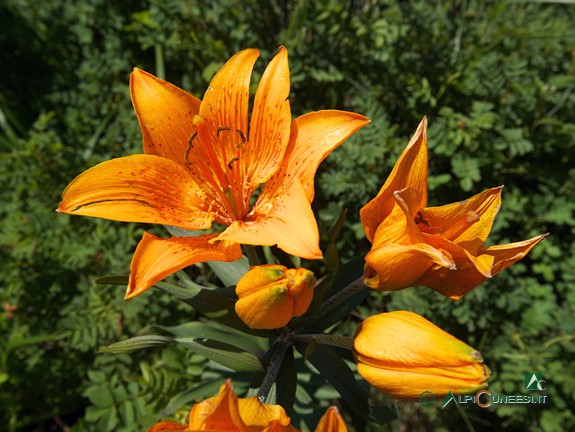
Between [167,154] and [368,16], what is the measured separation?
159cm

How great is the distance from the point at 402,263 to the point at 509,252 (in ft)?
0.87

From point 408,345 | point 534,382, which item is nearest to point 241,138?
point 408,345

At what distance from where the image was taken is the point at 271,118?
1.21 m

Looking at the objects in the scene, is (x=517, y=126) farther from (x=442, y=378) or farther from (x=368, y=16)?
(x=442, y=378)

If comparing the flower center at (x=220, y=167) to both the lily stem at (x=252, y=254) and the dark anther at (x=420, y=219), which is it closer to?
the lily stem at (x=252, y=254)

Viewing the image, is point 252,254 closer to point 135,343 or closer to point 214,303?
point 214,303

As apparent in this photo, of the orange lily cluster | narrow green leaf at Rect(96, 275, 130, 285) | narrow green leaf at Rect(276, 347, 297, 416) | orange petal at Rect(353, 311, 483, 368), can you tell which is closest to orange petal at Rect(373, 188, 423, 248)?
orange petal at Rect(353, 311, 483, 368)

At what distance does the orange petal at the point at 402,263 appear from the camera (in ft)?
3.11

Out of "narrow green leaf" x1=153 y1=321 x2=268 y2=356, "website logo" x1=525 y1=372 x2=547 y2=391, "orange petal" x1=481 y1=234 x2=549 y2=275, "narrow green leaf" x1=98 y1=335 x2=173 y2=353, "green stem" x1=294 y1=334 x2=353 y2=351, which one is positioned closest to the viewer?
"orange petal" x1=481 y1=234 x2=549 y2=275

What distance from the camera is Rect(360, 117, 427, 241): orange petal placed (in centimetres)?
104

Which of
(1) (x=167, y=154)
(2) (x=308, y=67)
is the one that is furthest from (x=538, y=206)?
(1) (x=167, y=154)

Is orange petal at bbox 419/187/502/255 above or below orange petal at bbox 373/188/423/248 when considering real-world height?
below

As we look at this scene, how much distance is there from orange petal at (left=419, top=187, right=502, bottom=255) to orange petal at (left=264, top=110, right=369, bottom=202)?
254mm

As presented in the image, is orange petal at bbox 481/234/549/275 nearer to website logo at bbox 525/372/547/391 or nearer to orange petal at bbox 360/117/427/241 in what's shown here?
orange petal at bbox 360/117/427/241
